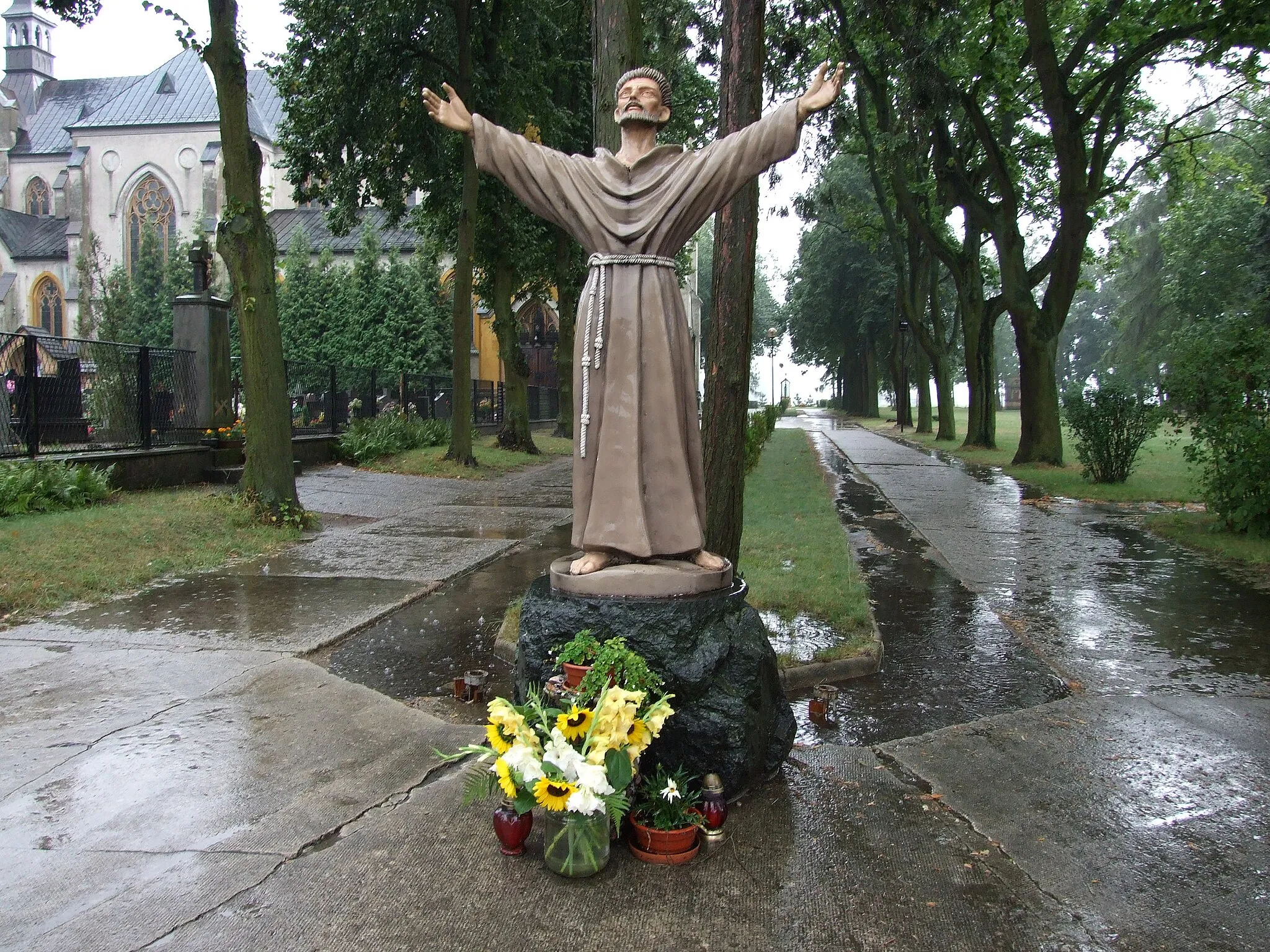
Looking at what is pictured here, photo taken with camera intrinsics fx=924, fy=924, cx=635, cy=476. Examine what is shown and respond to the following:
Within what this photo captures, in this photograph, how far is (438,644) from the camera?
6.36 meters

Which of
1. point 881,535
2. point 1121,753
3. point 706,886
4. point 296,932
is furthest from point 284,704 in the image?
point 881,535

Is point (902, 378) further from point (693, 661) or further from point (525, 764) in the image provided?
point (525, 764)

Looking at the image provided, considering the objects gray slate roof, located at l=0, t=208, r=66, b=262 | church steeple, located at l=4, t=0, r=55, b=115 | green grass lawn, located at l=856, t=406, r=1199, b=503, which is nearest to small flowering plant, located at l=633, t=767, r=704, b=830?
green grass lawn, located at l=856, t=406, r=1199, b=503

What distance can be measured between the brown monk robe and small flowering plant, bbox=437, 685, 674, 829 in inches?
31.2

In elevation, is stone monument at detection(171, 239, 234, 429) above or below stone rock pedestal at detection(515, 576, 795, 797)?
above

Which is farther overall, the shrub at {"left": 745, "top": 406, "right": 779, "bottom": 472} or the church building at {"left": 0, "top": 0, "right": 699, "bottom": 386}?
the church building at {"left": 0, "top": 0, "right": 699, "bottom": 386}

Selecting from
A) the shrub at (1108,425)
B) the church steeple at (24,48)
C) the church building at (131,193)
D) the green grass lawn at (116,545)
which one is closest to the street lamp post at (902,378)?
the shrub at (1108,425)

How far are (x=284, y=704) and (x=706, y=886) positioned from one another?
2809 millimetres

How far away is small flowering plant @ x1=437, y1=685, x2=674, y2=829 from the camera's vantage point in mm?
3078

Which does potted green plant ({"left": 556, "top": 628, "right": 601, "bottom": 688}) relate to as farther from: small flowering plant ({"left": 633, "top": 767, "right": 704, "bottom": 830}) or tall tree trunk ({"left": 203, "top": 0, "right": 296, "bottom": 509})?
tall tree trunk ({"left": 203, "top": 0, "right": 296, "bottom": 509})

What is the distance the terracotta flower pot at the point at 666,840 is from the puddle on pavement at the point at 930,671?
1.43 metres

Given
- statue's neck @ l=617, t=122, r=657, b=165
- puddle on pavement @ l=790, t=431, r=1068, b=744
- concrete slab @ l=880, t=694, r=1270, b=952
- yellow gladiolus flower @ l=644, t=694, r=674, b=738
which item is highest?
statue's neck @ l=617, t=122, r=657, b=165

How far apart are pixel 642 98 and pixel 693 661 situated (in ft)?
7.67

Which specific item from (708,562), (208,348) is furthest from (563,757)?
(208,348)
